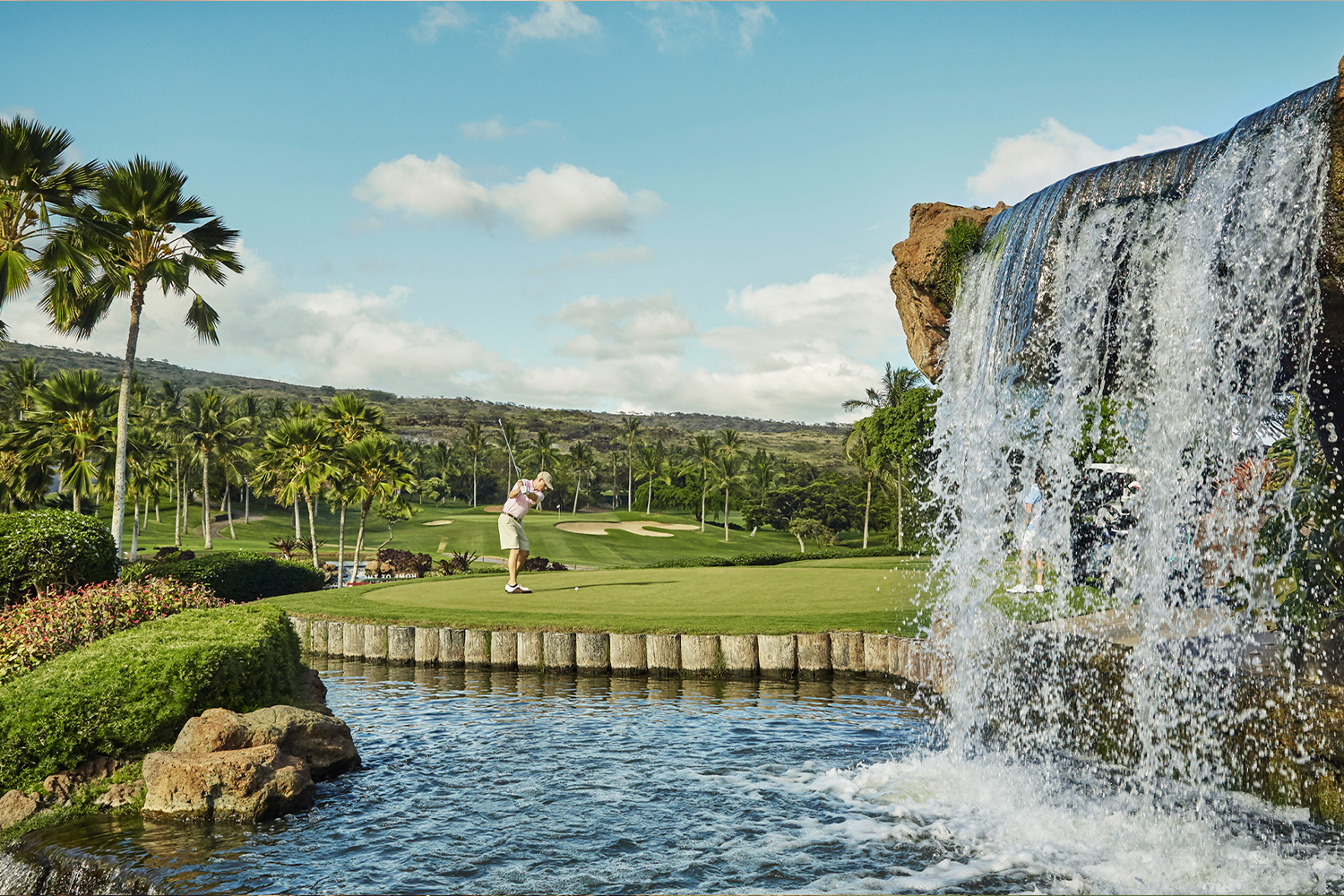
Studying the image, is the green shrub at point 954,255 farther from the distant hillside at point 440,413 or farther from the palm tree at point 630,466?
the distant hillside at point 440,413

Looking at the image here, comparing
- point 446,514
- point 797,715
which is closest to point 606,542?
point 446,514

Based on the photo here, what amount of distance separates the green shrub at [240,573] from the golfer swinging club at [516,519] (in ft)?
23.1

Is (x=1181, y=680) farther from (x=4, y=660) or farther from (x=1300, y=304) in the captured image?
(x=4, y=660)

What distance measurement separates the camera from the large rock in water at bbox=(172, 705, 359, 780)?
5957 mm

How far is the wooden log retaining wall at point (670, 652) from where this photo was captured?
1073 centimetres

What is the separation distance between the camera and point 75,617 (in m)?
8.59

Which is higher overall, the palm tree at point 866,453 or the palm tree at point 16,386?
the palm tree at point 16,386

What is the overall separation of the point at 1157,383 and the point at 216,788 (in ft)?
21.1

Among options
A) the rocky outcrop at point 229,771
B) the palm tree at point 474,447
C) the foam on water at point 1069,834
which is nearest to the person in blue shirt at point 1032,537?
the foam on water at point 1069,834

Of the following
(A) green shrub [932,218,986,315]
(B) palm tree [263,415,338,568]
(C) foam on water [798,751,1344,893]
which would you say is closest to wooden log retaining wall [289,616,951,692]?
(C) foam on water [798,751,1344,893]

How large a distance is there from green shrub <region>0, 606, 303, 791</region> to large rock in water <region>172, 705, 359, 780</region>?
23 cm

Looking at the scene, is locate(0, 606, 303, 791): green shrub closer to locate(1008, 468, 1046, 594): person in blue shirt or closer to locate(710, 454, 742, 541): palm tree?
locate(1008, 468, 1046, 594): person in blue shirt

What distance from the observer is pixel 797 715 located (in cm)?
874

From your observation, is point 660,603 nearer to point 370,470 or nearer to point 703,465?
point 370,470
